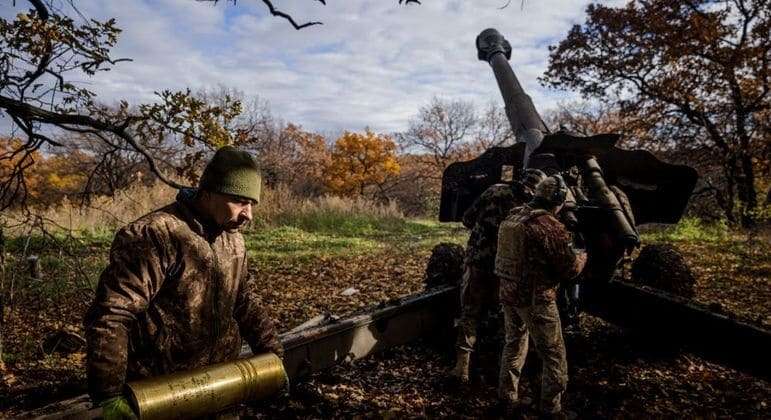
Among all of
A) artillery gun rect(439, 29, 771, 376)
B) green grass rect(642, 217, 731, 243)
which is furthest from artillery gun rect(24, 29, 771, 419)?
green grass rect(642, 217, 731, 243)

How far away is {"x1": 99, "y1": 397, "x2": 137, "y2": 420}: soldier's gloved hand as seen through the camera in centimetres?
188

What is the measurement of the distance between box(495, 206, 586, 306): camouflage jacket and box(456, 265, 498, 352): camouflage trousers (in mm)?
811

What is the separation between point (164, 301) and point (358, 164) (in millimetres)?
35271

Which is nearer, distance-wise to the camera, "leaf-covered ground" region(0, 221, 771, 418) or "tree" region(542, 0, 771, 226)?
"leaf-covered ground" region(0, 221, 771, 418)

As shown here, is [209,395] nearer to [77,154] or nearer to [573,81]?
[573,81]

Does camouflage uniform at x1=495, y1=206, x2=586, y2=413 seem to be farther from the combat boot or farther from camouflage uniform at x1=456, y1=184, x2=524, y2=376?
the combat boot

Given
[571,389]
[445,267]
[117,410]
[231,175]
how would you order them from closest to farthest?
[117,410] < [231,175] < [571,389] < [445,267]

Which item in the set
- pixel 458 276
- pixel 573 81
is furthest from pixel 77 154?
pixel 458 276

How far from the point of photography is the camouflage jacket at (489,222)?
15.3ft

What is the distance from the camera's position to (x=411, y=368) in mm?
4980

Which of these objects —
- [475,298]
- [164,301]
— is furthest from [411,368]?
[164,301]

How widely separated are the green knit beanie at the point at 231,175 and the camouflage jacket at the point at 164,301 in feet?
0.68

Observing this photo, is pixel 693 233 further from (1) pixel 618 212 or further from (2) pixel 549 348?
(2) pixel 549 348

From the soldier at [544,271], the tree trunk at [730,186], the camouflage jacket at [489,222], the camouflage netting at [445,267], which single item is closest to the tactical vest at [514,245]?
the soldier at [544,271]
